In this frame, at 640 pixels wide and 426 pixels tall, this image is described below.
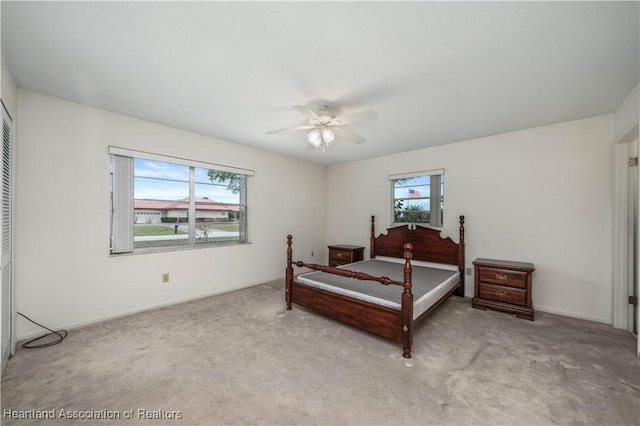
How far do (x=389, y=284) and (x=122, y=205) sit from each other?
3.18 m

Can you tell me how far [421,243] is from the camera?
418 cm

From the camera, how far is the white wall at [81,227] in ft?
8.05

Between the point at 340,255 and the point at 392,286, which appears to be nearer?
the point at 392,286

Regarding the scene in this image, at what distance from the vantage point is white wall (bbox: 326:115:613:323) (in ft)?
9.73

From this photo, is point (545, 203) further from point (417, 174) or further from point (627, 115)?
point (417, 174)

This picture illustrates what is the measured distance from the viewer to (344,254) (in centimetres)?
475

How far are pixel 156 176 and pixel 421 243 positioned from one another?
4076 millimetres

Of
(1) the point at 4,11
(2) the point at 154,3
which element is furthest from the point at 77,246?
(2) the point at 154,3

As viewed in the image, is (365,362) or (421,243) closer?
(365,362)

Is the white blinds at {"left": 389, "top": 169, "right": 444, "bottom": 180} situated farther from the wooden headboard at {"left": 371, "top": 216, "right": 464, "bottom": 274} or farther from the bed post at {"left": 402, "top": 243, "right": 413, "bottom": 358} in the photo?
the bed post at {"left": 402, "top": 243, "right": 413, "bottom": 358}

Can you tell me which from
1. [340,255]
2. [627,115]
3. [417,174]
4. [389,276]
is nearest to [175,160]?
[340,255]

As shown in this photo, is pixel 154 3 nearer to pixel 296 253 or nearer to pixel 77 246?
pixel 77 246

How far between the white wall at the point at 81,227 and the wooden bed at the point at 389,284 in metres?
1.66

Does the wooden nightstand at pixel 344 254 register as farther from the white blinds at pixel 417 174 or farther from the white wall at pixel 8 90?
the white wall at pixel 8 90
